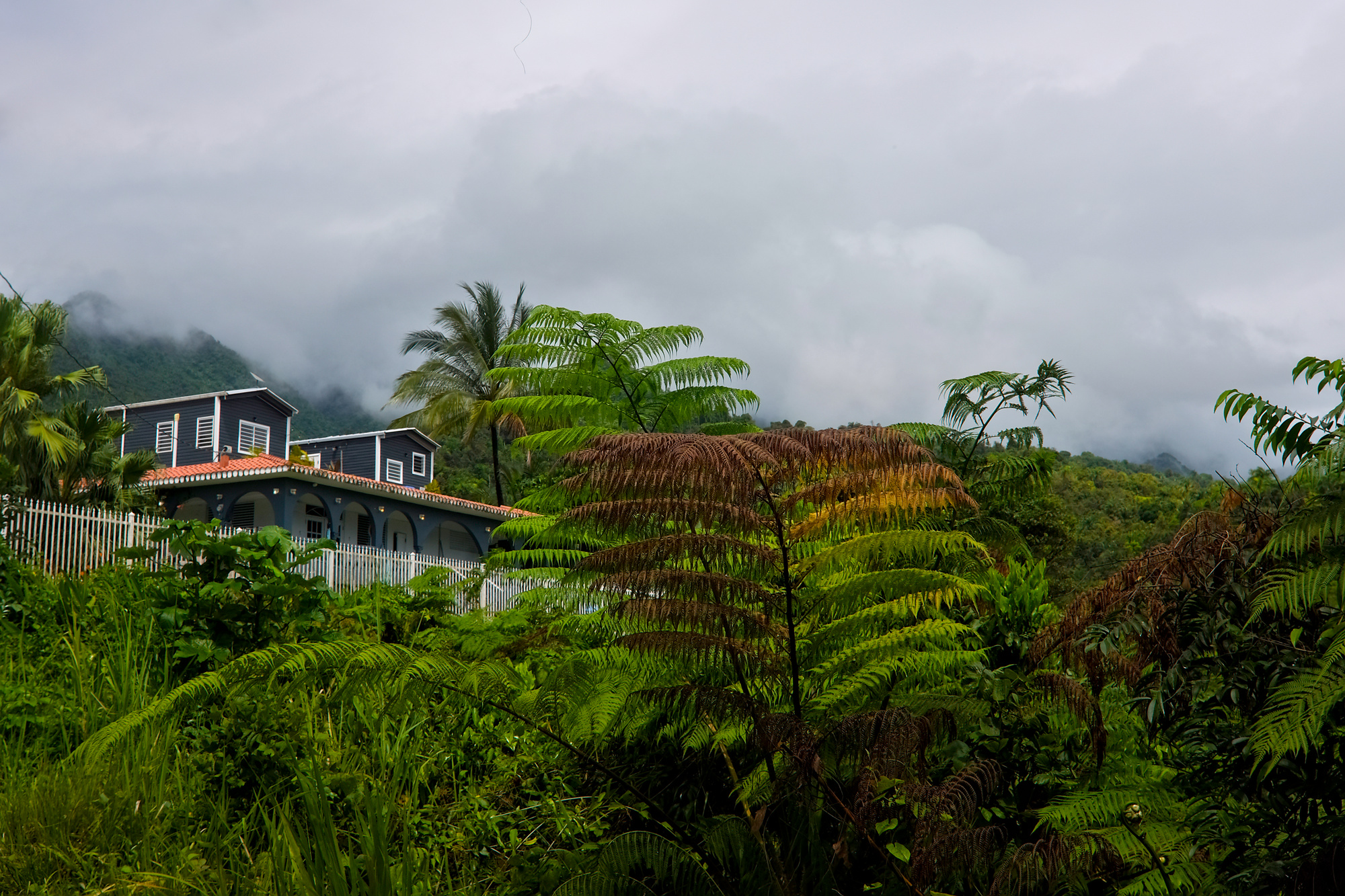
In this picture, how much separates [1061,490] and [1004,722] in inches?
949

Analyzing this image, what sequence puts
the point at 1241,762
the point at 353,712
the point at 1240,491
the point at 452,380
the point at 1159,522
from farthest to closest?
the point at 452,380 → the point at 1159,522 → the point at 353,712 → the point at 1240,491 → the point at 1241,762

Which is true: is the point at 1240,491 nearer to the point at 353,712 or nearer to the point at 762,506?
the point at 762,506

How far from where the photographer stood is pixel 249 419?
1271 inches

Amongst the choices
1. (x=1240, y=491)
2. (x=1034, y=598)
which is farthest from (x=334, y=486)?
(x=1240, y=491)

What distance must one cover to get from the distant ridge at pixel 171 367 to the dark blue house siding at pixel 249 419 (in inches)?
1693

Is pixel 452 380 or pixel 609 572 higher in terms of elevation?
pixel 452 380

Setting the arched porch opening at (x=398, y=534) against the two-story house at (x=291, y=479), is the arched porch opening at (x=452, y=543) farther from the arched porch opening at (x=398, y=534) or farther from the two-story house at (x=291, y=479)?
the arched porch opening at (x=398, y=534)

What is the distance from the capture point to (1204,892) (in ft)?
9.61

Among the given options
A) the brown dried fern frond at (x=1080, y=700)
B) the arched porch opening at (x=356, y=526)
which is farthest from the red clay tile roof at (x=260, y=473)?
the brown dried fern frond at (x=1080, y=700)

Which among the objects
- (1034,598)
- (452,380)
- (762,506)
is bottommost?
(1034,598)

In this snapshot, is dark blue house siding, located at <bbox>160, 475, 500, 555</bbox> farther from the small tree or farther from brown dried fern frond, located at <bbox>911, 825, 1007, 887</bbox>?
brown dried fern frond, located at <bbox>911, 825, 1007, 887</bbox>

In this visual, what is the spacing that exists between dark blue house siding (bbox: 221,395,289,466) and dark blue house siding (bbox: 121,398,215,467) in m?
0.31

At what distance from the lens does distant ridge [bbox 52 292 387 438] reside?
3162 inches

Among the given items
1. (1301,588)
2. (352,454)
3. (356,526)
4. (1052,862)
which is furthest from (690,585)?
(352,454)
